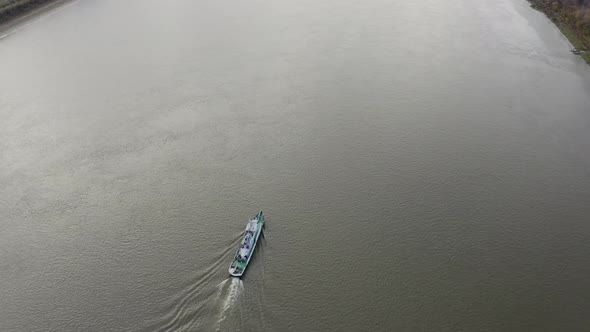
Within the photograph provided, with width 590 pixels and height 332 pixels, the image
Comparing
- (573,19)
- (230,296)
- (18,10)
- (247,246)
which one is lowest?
(573,19)

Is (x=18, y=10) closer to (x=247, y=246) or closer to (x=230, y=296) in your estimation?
(x=247, y=246)

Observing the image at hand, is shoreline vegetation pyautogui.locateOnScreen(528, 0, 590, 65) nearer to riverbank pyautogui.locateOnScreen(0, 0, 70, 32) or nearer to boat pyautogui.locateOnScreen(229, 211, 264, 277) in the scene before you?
Result: boat pyautogui.locateOnScreen(229, 211, 264, 277)

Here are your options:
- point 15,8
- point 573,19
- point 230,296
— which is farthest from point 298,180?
point 15,8

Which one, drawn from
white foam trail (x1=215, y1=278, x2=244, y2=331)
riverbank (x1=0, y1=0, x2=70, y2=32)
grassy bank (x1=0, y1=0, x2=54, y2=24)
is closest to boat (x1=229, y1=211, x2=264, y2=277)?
white foam trail (x1=215, y1=278, x2=244, y2=331)

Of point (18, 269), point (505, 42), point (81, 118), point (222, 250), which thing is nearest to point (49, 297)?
point (18, 269)

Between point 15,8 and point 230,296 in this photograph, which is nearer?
point 230,296

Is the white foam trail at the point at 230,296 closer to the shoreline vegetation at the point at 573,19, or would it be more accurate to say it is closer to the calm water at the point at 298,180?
the calm water at the point at 298,180

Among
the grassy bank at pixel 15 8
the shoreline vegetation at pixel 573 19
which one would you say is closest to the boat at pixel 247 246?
the shoreline vegetation at pixel 573 19
